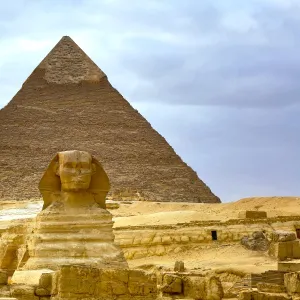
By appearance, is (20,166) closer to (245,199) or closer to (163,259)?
(245,199)

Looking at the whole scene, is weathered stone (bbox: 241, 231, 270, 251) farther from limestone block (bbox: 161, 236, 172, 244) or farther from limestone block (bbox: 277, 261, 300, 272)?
limestone block (bbox: 277, 261, 300, 272)

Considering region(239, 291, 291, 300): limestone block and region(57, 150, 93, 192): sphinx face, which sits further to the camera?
region(57, 150, 93, 192): sphinx face

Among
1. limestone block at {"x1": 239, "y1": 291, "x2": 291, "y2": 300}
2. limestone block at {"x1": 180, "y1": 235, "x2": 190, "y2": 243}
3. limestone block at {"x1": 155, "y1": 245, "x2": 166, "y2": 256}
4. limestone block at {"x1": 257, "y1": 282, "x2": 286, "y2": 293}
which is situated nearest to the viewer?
limestone block at {"x1": 239, "y1": 291, "x2": 291, "y2": 300}

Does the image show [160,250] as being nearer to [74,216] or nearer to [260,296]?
[74,216]

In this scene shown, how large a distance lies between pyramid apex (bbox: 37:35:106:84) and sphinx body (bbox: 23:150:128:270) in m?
109

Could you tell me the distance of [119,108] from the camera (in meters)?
124

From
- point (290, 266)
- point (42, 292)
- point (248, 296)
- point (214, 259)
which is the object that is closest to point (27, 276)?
point (290, 266)

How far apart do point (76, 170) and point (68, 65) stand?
110 meters

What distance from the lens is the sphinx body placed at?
36.6 ft

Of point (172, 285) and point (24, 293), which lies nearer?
point (172, 285)

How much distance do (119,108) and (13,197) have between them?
85.9 ft

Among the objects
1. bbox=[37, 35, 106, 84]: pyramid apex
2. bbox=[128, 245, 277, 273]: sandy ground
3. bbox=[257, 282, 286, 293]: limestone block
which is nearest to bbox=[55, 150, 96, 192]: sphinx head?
bbox=[128, 245, 277, 273]: sandy ground

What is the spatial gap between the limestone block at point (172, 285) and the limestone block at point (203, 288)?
0.03 metres

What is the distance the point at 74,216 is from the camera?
11.5 metres
